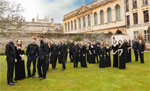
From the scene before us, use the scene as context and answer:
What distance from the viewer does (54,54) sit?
33.8 ft

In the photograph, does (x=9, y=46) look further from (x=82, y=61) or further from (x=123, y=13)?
(x=123, y=13)

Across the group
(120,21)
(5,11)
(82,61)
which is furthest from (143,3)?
(5,11)

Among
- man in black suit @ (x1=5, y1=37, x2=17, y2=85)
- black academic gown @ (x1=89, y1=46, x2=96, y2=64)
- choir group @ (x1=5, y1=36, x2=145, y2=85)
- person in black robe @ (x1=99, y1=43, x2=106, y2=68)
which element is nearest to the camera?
man in black suit @ (x1=5, y1=37, x2=17, y2=85)

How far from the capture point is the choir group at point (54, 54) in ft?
22.0

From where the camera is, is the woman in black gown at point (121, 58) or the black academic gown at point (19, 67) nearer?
the black academic gown at point (19, 67)

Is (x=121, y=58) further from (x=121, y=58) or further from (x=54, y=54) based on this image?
(x=54, y=54)

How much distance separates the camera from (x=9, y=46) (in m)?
6.44

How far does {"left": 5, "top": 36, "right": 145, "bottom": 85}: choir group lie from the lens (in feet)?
22.0

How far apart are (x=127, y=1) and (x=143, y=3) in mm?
4263

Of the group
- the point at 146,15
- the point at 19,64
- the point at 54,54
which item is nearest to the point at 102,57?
the point at 54,54

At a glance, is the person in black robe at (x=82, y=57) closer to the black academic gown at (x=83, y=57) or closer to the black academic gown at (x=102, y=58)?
the black academic gown at (x=83, y=57)

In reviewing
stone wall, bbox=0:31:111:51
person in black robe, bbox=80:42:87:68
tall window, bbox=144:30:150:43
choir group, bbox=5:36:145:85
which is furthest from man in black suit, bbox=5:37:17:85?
tall window, bbox=144:30:150:43

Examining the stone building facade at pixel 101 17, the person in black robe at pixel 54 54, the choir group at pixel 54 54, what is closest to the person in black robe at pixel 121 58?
the choir group at pixel 54 54

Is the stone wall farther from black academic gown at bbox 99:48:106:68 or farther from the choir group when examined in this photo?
black academic gown at bbox 99:48:106:68
